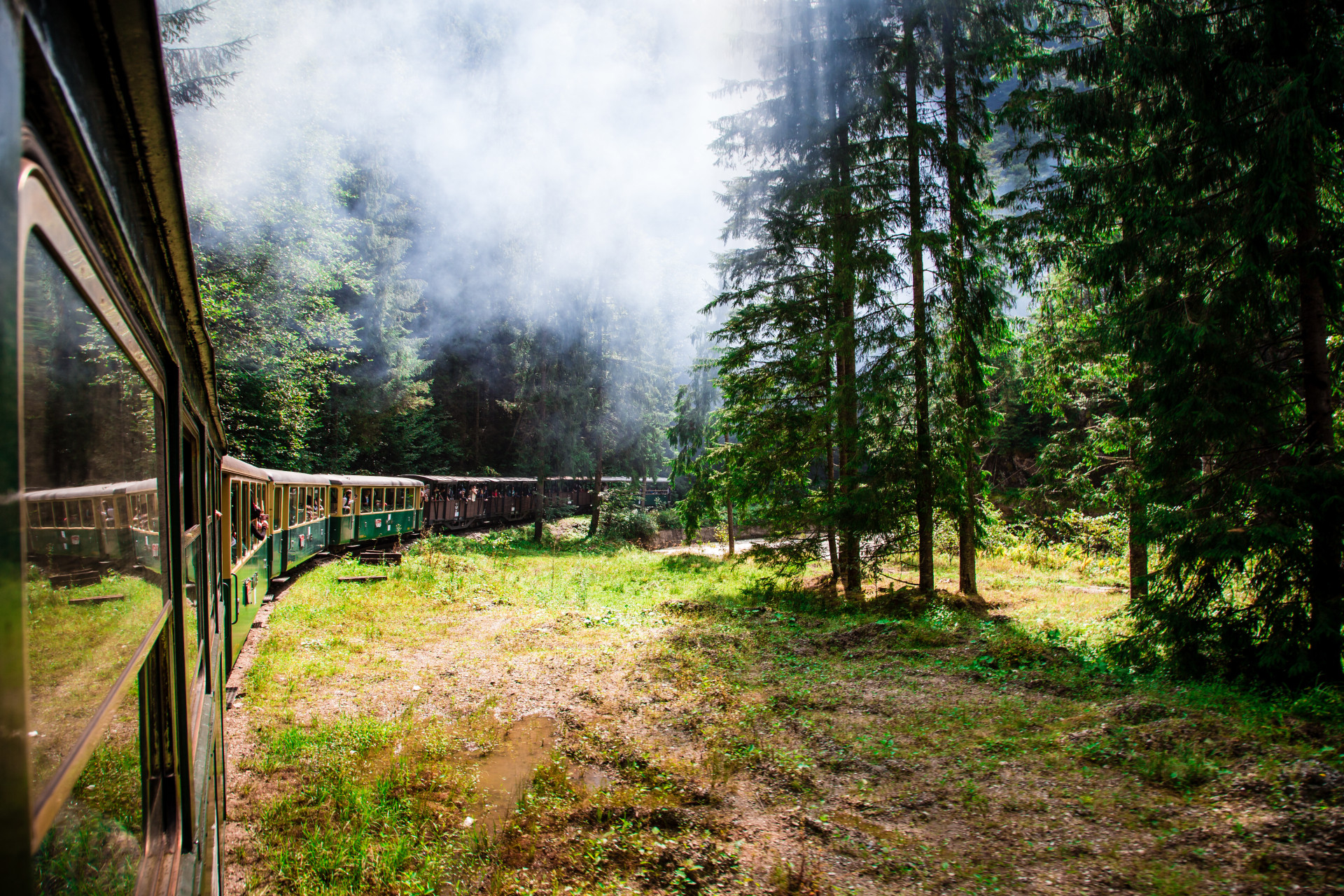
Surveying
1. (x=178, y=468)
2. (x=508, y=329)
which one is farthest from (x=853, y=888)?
(x=508, y=329)

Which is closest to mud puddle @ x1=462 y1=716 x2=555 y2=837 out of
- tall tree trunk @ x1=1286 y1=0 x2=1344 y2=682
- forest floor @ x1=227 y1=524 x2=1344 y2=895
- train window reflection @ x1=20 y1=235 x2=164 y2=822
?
forest floor @ x1=227 y1=524 x2=1344 y2=895

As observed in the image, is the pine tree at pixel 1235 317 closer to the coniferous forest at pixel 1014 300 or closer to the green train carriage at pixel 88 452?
the coniferous forest at pixel 1014 300

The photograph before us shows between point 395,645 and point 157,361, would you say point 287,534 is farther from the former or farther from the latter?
point 157,361

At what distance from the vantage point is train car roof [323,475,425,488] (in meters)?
14.0

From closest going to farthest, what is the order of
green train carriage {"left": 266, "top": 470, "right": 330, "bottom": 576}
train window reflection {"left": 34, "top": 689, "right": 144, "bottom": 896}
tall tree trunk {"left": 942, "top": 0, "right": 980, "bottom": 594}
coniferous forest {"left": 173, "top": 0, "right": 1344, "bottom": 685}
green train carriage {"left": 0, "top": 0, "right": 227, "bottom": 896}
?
green train carriage {"left": 0, "top": 0, "right": 227, "bottom": 896} → train window reflection {"left": 34, "top": 689, "right": 144, "bottom": 896} → coniferous forest {"left": 173, "top": 0, "right": 1344, "bottom": 685} → green train carriage {"left": 266, "top": 470, "right": 330, "bottom": 576} → tall tree trunk {"left": 942, "top": 0, "right": 980, "bottom": 594}

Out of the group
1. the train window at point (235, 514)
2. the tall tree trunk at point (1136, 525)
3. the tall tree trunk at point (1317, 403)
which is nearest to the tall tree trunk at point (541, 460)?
the train window at point (235, 514)

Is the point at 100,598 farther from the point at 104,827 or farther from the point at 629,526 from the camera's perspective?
the point at 629,526

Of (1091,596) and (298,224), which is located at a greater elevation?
(298,224)

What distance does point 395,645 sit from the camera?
8.95 m

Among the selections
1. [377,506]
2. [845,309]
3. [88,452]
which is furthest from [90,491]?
[377,506]

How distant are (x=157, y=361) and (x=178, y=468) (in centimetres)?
35

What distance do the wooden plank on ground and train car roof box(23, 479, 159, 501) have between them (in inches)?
5.1

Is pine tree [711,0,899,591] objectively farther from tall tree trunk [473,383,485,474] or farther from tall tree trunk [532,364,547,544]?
tall tree trunk [473,383,485,474]

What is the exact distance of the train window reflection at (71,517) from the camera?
65cm
